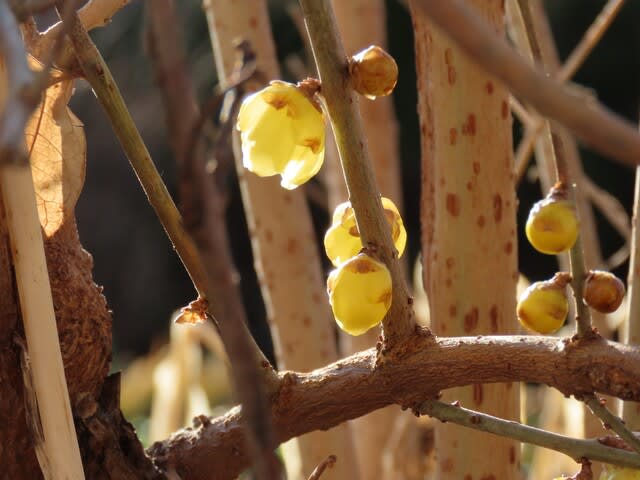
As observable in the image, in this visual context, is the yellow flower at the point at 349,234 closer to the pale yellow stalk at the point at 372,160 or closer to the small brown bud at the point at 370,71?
the small brown bud at the point at 370,71

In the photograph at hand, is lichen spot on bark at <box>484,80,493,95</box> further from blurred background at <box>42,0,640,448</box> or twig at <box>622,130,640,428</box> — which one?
blurred background at <box>42,0,640,448</box>

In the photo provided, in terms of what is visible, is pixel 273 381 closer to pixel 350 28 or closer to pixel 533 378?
pixel 533 378

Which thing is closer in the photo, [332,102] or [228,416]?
[332,102]

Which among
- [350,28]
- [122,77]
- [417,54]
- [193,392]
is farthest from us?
[122,77]

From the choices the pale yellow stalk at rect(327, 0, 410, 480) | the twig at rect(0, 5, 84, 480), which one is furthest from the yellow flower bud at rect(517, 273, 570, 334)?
the pale yellow stalk at rect(327, 0, 410, 480)

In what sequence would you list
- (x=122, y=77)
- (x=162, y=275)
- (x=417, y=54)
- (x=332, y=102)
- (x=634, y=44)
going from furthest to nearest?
(x=162, y=275), (x=122, y=77), (x=634, y=44), (x=417, y=54), (x=332, y=102)

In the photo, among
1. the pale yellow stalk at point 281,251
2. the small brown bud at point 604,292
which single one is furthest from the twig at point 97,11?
the pale yellow stalk at point 281,251

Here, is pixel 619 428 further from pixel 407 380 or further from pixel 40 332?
pixel 40 332

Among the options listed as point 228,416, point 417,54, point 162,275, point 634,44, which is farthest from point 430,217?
point 162,275
